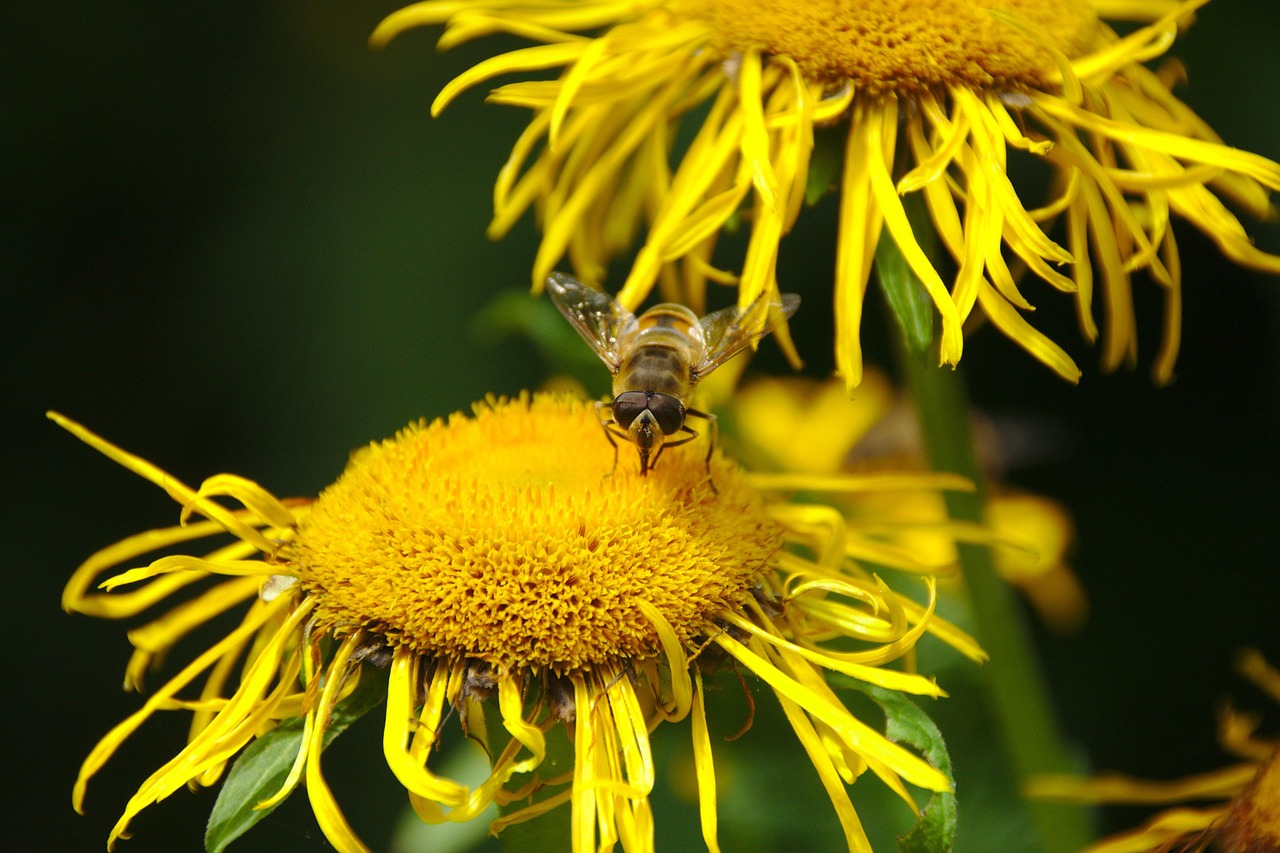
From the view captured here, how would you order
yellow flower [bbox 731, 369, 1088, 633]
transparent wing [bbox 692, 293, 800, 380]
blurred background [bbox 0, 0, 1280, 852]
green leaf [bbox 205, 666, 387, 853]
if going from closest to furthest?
green leaf [bbox 205, 666, 387, 853]
transparent wing [bbox 692, 293, 800, 380]
yellow flower [bbox 731, 369, 1088, 633]
blurred background [bbox 0, 0, 1280, 852]

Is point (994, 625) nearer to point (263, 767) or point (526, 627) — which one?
point (526, 627)

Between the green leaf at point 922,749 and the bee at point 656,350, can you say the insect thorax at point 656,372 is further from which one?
the green leaf at point 922,749

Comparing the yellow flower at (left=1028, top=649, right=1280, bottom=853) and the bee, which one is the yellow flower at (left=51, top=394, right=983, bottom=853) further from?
the yellow flower at (left=1028, top=649, right=1280, bottom=853)

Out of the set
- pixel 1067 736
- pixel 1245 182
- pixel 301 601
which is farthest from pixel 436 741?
pixel 1067 736

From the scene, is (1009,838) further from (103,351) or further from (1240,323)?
(103,351)

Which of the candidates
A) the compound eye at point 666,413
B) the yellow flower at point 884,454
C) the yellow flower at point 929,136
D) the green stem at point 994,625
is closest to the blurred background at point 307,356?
the yellow flower at point 884,454

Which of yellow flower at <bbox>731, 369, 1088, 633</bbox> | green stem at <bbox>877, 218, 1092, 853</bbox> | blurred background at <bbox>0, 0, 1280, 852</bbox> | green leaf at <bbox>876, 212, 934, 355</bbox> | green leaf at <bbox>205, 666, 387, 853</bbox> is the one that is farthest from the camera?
blurred background at <bbox>0, 0, 1280, 852</bbox>

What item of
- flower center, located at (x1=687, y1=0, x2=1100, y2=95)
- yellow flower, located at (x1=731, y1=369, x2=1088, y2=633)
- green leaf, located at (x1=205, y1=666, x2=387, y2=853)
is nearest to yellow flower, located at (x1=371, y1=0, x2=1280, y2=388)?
flower center, located at (x1=687, y1=0, x2=1100, y2=95)
